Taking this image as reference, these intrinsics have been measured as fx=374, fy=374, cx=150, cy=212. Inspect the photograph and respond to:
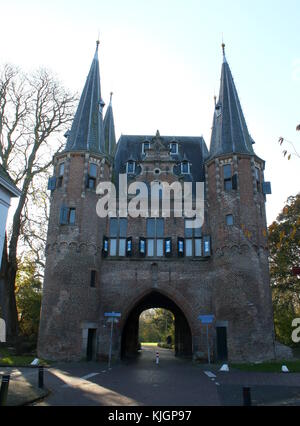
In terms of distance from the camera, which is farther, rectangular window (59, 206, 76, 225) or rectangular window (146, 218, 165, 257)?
rectangular window (146, 218, 165, 257)

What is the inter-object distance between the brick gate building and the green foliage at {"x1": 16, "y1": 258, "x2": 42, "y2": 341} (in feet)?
21.0

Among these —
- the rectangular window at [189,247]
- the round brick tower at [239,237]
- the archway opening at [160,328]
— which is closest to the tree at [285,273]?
the round brick tower at [239,237]

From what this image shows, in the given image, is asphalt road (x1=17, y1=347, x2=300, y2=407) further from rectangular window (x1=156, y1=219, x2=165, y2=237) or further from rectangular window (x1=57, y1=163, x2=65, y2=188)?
rectangular window (x1=57, y1=163, x2=65, y2=188)

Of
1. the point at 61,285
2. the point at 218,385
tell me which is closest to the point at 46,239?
the point at 61,285

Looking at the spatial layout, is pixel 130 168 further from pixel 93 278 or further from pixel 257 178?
pixel 257 178

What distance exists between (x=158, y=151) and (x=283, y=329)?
17.2 meters

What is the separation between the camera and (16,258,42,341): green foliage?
95.9 ft

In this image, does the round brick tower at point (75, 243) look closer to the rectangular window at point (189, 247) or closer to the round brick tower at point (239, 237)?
the rectangular window at point (189, 247)

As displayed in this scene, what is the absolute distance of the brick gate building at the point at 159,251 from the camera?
22.0 meters

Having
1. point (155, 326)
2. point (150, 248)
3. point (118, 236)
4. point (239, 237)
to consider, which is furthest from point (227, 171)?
point (155, 326)

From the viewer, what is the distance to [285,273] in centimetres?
3031

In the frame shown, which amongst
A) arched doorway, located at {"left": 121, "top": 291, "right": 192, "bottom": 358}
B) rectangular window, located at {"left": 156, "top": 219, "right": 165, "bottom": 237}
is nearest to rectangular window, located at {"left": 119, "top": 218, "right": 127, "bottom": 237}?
rectangular window, located at {"left": 156, "top": 219, "right": 165, "bottom": 237}
